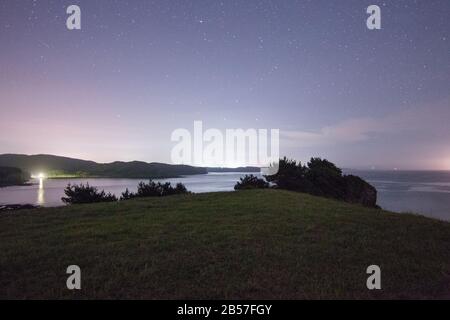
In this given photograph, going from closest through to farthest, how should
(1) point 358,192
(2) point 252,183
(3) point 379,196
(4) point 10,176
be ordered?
1. (2) point 252,183
2. (1) point 358,192
3. (3) point 379,196
4. (4) point 10,176

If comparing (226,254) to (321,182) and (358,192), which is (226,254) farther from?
(358,192)

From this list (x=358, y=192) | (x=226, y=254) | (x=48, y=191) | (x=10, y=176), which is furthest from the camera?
(x=10, y=176)

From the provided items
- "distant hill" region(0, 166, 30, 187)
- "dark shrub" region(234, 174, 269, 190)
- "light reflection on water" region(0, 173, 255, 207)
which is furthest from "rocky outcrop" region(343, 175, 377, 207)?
"distant hill" region(0, 166, 30, 187)

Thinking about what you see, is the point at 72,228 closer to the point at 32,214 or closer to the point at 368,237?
the point at 32,214

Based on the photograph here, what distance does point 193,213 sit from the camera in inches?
648

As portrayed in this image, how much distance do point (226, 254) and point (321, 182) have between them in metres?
29.3

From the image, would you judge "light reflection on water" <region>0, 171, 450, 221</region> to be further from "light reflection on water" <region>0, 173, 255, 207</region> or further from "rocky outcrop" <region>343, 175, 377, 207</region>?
"rocky outcrop" <region>343, 175, 377, 207</region>

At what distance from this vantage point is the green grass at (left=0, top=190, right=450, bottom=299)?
7004 millimetres

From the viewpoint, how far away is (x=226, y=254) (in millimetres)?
9375

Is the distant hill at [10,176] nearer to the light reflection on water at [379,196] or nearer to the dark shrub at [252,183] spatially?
the light reflection on water at [379,196]

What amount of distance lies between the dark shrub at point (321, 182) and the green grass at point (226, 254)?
56.2 ft

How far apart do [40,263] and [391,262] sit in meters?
9.70

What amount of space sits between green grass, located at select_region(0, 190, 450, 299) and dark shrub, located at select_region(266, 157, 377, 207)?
56.2 feet

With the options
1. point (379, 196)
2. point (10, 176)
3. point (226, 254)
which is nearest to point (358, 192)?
point (226, 254)
